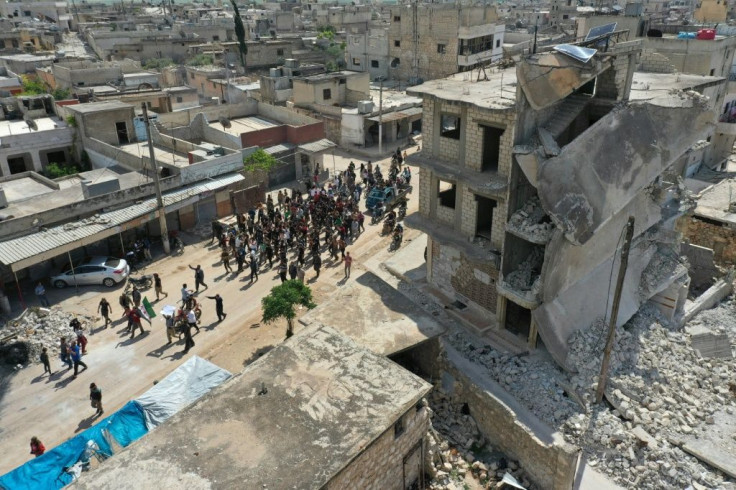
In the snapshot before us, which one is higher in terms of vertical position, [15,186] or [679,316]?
[15,186]

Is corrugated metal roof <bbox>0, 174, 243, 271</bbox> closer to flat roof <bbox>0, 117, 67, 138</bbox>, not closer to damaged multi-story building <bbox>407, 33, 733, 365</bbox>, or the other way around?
damaged multi-story building <bbox>407, 33, 733, 365</bbox>

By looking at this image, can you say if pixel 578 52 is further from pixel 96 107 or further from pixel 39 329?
pixel 96 107

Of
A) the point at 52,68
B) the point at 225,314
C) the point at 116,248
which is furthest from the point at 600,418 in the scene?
the point at 52,68

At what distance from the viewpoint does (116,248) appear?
83.7 feet

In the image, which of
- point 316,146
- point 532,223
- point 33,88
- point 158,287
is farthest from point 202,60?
point 532,223

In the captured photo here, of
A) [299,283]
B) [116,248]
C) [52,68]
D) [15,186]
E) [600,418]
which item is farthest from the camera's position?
[52,68]

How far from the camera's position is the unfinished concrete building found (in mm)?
52625

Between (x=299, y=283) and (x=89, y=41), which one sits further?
(x=89, y=41)

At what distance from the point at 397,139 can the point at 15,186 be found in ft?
82.9

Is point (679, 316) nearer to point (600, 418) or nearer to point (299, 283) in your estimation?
point (600, 418)

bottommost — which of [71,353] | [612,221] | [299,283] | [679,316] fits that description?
[679,316]

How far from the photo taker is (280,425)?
11.9 m

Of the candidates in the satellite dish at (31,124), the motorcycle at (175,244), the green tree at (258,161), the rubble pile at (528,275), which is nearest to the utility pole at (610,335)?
the rubble pile at (528,275)

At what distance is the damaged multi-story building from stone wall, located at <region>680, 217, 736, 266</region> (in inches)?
257
